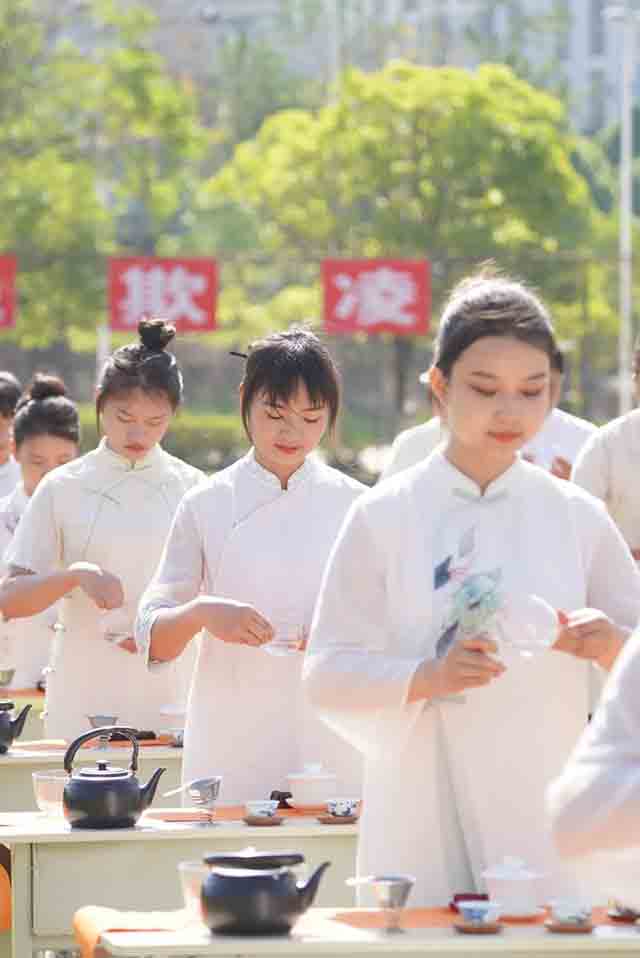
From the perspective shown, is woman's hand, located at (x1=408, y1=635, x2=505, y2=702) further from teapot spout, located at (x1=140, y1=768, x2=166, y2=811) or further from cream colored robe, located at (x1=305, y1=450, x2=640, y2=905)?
teapot spout, located at (x1=140, y1=768, x2=166, y2=811)

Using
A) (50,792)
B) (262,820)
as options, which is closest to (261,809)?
(262,820)

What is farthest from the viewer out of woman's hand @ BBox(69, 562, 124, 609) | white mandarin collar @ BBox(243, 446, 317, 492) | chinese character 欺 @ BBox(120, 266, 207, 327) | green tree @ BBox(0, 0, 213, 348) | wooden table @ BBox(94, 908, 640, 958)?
green tree @ BBox(0, 0, 213, 348)

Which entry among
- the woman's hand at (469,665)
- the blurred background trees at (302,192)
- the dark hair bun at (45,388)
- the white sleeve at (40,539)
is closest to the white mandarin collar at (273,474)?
the white sleeve at (40,539)

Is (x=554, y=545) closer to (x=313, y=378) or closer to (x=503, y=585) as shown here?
(x=503, y=585)

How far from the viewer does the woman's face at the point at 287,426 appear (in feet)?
17.4

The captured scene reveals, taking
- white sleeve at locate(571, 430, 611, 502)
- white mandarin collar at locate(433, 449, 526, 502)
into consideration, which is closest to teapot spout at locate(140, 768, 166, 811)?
white mandarin collar at locate(433, 449, 526, 502)

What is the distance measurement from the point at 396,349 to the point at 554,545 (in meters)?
30.0

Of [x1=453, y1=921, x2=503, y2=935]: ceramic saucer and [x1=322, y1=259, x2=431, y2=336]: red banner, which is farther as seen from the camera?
[x1=322, y1=259, x2=431, y2=336]: red banner

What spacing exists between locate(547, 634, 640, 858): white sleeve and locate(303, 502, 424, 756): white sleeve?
0.96 m

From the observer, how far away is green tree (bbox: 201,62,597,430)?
35250 millimetres

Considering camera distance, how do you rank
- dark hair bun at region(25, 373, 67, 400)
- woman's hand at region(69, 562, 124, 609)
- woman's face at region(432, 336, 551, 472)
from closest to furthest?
1. woman's face at region(432, 336, 551, 472)
2. woman's hand at region(69, 562, 124, 609)
3. dark hair bun at region(25, 373, 67, 400)

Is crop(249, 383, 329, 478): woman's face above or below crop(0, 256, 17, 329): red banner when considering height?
below

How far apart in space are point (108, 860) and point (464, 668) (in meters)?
1.55

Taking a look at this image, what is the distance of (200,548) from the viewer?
5.45 metres
